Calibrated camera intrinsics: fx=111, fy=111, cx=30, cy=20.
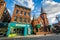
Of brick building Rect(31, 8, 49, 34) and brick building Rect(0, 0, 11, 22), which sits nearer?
brick building Rect(0, 0, 11, 22)

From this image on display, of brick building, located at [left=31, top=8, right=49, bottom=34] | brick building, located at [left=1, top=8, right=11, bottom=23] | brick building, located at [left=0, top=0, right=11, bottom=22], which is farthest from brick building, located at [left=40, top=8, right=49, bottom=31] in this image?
brick building, located at [left=0, top=0, right=11, bottom=22]

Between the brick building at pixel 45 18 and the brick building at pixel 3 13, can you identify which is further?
the brick building at pixel 45 18

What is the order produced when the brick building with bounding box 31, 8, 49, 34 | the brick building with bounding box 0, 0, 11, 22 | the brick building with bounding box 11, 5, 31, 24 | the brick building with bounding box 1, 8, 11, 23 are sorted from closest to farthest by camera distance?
the brick building with bounding box 0, 0, 11, 22
the brick building with bounding box 1, 8, 11, 23
the brick building with bounding box 11, 5, 31, 24
the brick building with bounding box 31, 8, 49, 34

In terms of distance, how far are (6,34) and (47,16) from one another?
369 inches

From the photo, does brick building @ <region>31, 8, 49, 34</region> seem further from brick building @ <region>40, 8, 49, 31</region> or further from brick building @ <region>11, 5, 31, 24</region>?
brick building @ <region>11, 5, 31, 24</region>

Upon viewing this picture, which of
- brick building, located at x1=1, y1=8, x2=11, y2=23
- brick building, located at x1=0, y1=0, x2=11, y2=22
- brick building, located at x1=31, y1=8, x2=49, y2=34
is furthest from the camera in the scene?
brick building, located at x1=31, y1=8, x2=49, y2=34

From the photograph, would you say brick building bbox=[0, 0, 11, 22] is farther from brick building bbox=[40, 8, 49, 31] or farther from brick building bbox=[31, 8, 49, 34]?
brick building bbox=[40, 8, 49, 31]

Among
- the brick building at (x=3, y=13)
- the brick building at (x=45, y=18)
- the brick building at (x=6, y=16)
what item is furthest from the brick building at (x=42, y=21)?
the brick building at (x=3, y=13)

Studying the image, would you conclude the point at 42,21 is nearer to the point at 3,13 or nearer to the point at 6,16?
the point at 6,16

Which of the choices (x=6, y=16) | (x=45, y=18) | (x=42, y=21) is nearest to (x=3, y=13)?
(x=6, y=16)

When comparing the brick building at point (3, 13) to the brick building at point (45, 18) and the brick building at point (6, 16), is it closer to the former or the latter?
the brick building at point (6, 16)

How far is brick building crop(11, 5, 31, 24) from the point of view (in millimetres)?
19688

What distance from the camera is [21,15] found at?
20.3 m

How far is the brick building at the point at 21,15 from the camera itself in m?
19.7
